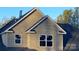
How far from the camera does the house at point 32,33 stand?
226 inches

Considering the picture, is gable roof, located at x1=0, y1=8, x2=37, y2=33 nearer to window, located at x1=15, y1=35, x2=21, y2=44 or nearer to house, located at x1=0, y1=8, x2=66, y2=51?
house, located at x1=0, y1=8, x2=66, y2=51

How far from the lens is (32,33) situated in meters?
5.74

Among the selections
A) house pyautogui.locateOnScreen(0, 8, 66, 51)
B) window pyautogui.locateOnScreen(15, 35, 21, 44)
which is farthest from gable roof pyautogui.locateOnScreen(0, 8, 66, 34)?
window pyautogui.locateOnScreen(15, 35, 21, 44)

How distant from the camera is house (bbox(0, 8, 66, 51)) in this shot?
18.8 ft

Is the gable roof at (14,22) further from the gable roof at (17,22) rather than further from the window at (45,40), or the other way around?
the window at (45,40)

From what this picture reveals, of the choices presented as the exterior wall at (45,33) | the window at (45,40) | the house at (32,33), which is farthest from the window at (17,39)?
the window at (45,40)

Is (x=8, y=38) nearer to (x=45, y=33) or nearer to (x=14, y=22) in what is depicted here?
(x=14, y=22)

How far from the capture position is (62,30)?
228 inches

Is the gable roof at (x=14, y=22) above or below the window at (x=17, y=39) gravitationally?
above

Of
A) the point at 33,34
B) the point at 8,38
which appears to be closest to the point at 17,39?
the point at 8,38

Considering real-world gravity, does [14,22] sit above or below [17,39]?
above
